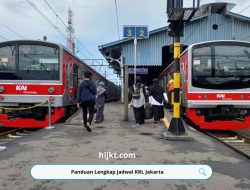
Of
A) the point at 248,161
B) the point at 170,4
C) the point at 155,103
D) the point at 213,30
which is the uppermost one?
the point at 213,30

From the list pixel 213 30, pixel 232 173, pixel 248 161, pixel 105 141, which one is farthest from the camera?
pixel 213 30

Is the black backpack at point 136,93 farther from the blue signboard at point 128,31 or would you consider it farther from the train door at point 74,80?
the blue signboard at point 128,31

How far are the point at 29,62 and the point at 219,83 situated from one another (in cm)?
632

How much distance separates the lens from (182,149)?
719cm

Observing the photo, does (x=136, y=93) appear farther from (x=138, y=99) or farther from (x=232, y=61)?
(x=232, y=61)

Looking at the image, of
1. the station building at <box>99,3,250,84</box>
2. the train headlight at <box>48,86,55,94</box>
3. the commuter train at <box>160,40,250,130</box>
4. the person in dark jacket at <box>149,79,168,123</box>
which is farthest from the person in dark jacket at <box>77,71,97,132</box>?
the station building at <box>99,3,250,84</box>

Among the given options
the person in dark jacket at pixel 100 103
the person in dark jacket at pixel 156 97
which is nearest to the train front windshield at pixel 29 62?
the person in dark jacket at pixel 100 103

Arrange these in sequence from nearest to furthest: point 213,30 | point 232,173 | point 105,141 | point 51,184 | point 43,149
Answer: point 51,184 < point 232,173 < point 43,149 < point 105,141 < point 213,30

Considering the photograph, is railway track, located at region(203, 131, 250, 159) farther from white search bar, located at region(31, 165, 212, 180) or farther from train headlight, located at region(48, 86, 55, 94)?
train headlight, located at region(48, 86, 55, 94)

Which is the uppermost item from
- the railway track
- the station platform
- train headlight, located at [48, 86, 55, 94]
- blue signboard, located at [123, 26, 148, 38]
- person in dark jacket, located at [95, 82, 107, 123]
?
blue signboard, located at [123, 26, 148, 38]

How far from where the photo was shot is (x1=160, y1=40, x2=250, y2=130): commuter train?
11156mm

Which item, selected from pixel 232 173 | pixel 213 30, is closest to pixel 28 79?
pixel 232 173

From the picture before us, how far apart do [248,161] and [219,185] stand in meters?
1.83

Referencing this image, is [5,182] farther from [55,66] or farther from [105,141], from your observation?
[55,66]
